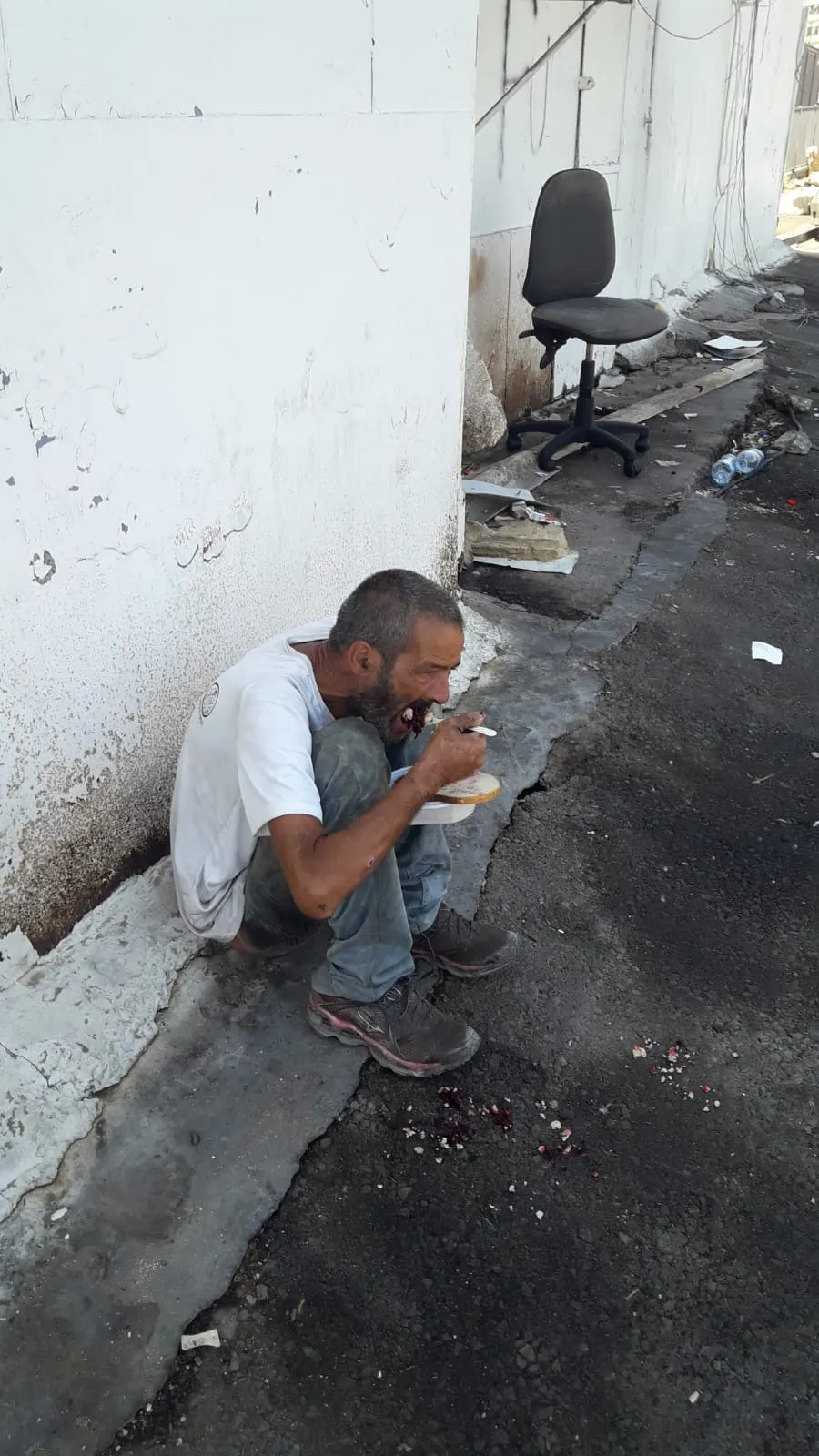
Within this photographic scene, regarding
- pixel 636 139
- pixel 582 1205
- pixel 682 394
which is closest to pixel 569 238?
pixel 682 394

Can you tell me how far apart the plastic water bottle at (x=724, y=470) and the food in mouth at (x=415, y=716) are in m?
4.24

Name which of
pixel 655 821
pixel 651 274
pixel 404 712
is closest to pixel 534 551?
pixel 655 821

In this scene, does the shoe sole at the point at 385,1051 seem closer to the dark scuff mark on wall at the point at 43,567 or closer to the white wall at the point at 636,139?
the dark scuff mark on wall at the point at 43,567

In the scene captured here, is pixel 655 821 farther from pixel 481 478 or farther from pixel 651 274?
pixel 651 274

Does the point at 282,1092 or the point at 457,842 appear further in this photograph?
the point at 457,842

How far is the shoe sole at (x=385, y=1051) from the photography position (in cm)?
241

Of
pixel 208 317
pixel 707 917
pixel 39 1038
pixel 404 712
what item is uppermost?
pixel 208 317

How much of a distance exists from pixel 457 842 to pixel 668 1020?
0.79m

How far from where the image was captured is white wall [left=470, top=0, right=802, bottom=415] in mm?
6066

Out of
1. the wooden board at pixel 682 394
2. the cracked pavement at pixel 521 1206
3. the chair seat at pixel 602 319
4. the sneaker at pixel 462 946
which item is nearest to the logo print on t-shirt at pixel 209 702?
the cracked pavement at pixel 521 1206

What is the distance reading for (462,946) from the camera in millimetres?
2699

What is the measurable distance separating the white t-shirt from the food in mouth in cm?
17

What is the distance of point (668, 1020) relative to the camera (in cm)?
264

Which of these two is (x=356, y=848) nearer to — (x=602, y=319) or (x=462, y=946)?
(x=462, y=946)
